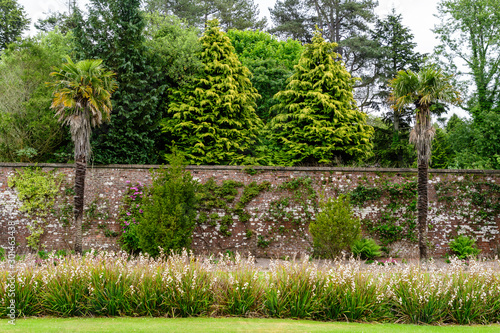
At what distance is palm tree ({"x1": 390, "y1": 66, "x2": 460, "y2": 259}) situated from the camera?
12.6 metres

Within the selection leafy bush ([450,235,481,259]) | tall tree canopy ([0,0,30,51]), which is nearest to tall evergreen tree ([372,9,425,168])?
leafy bush ([450,235,481,259])

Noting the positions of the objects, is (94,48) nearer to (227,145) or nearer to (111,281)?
(227,145)

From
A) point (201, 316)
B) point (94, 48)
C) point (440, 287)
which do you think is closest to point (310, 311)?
point (201, 316)

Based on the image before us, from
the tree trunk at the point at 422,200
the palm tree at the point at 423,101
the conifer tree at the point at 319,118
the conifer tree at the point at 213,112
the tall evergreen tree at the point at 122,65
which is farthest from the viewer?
the conifer tree at the point at 319,118

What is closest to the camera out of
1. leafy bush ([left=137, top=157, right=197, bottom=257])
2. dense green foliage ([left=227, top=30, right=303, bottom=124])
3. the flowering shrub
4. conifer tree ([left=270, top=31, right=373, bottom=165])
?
the flowering shrub

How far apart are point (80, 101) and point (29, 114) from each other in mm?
4912

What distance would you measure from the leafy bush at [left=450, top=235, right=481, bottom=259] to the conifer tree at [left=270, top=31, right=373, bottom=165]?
574cm

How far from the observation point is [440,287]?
23.4ft

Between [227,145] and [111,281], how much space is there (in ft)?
37.0

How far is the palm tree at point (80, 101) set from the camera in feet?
41.7

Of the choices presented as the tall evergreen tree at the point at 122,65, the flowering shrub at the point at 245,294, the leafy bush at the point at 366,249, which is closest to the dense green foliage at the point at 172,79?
the tall evergreen tree at the point at 122,65

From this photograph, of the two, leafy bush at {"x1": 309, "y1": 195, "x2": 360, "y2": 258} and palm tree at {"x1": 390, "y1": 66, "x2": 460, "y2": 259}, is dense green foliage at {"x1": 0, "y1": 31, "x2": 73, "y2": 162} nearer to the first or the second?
leafy bush at {"x1": 309, "y1": 195, "x2": 360, "y2": 258}

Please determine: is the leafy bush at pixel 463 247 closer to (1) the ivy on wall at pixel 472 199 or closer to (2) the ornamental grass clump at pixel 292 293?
(1) the ivy on wall at pixel 472 199

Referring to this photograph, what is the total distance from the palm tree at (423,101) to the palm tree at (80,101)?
990cm
